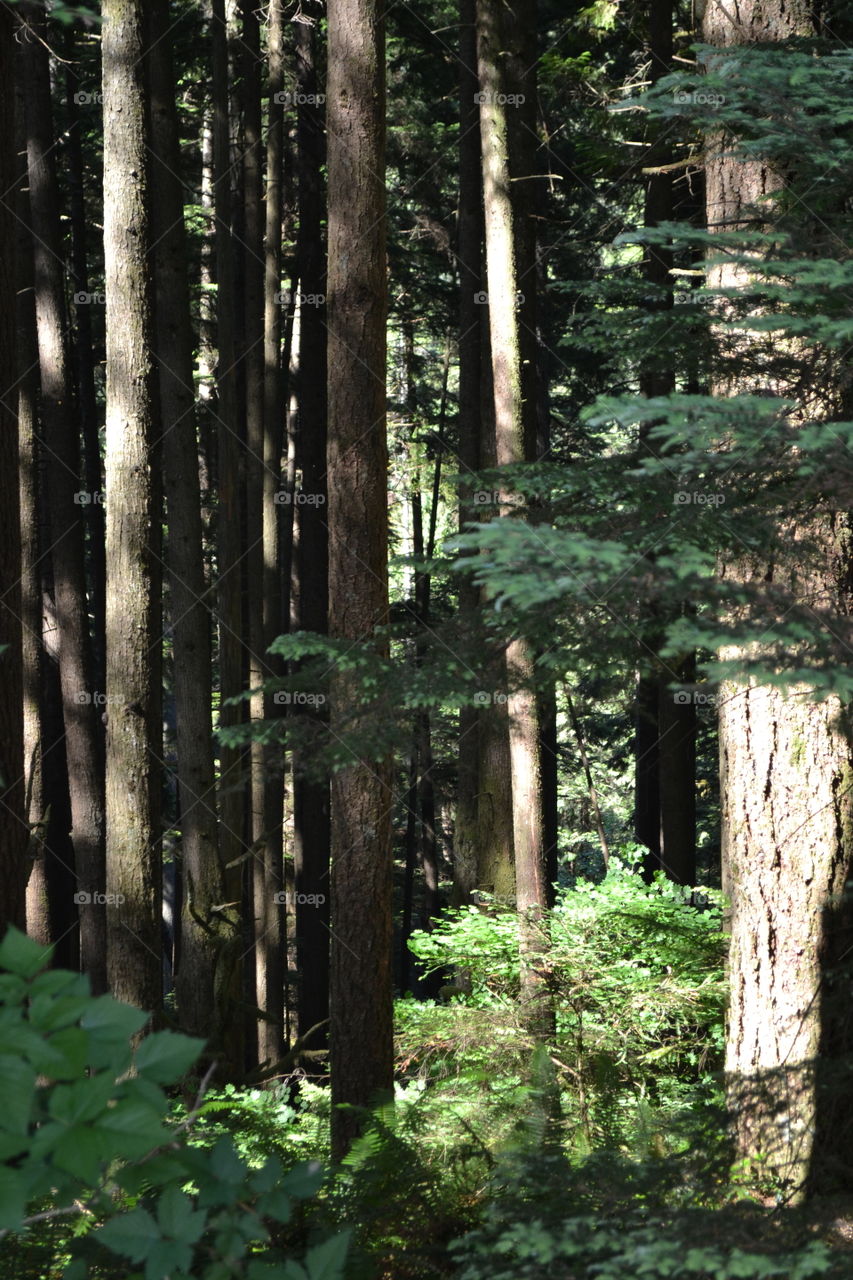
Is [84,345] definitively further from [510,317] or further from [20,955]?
[20,955]

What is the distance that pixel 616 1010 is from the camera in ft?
25.2

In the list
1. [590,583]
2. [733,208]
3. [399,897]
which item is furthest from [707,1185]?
[399,897]

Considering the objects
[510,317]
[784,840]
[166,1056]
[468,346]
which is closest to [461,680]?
[166,1056]

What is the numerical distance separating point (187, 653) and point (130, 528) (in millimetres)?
2178

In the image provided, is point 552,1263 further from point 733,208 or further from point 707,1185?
point 733,208

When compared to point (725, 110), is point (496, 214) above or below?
above

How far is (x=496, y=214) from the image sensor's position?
35.2 feet

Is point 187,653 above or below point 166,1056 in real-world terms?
above

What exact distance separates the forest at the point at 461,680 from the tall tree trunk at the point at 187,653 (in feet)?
0.15

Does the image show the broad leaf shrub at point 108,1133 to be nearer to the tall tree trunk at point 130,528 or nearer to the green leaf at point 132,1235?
the green leaf at point 132,1235

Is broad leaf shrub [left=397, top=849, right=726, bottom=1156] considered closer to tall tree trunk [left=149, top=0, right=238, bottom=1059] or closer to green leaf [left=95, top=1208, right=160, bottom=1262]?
tall tree trunk [left=149, top=0, right=238, bottom=1059]

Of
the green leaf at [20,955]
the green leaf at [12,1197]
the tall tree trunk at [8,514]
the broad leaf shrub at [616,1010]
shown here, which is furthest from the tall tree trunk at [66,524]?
the green leaf at [12,1197]

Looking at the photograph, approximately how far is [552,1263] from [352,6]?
271 inches

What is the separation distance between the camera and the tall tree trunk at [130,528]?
25.8 ft
